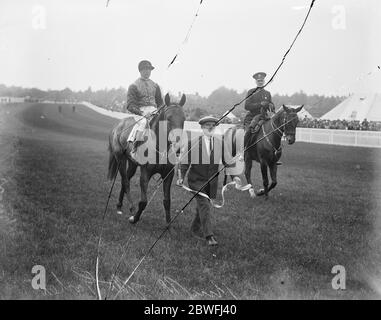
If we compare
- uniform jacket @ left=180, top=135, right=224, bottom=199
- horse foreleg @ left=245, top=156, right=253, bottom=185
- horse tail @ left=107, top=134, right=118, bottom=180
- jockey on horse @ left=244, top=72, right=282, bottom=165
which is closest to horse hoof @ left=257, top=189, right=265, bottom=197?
horse foreleg @ left=245, top=156, right=253, bottom=185

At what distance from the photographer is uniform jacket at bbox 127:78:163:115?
563 centimetres

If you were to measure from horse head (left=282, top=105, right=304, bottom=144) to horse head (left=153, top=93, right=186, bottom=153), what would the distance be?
4.91 ft

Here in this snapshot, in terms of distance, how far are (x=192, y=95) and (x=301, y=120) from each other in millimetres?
1743

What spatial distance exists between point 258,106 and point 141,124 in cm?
183

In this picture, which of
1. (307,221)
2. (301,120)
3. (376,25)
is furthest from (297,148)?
(376,25)

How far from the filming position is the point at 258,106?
18.6ft

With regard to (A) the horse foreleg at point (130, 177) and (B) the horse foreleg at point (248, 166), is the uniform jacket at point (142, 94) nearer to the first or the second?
(A) the horse foreleg at point (130, 177)

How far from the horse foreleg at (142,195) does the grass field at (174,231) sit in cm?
10

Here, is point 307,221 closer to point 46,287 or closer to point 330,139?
point 330,139

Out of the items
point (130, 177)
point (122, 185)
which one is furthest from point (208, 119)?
point (130, 177)

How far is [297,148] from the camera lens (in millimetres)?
6996

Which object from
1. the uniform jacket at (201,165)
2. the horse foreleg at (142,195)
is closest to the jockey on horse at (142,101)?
Answer: the horse foreleg at (142,195)

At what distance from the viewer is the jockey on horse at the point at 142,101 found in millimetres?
5516

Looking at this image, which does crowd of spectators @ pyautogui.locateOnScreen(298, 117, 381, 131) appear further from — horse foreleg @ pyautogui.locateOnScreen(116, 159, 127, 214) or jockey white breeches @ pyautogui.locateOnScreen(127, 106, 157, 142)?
horse foreleg @ pyautogui.locateOnScreen(116, 159, 127, 214)
